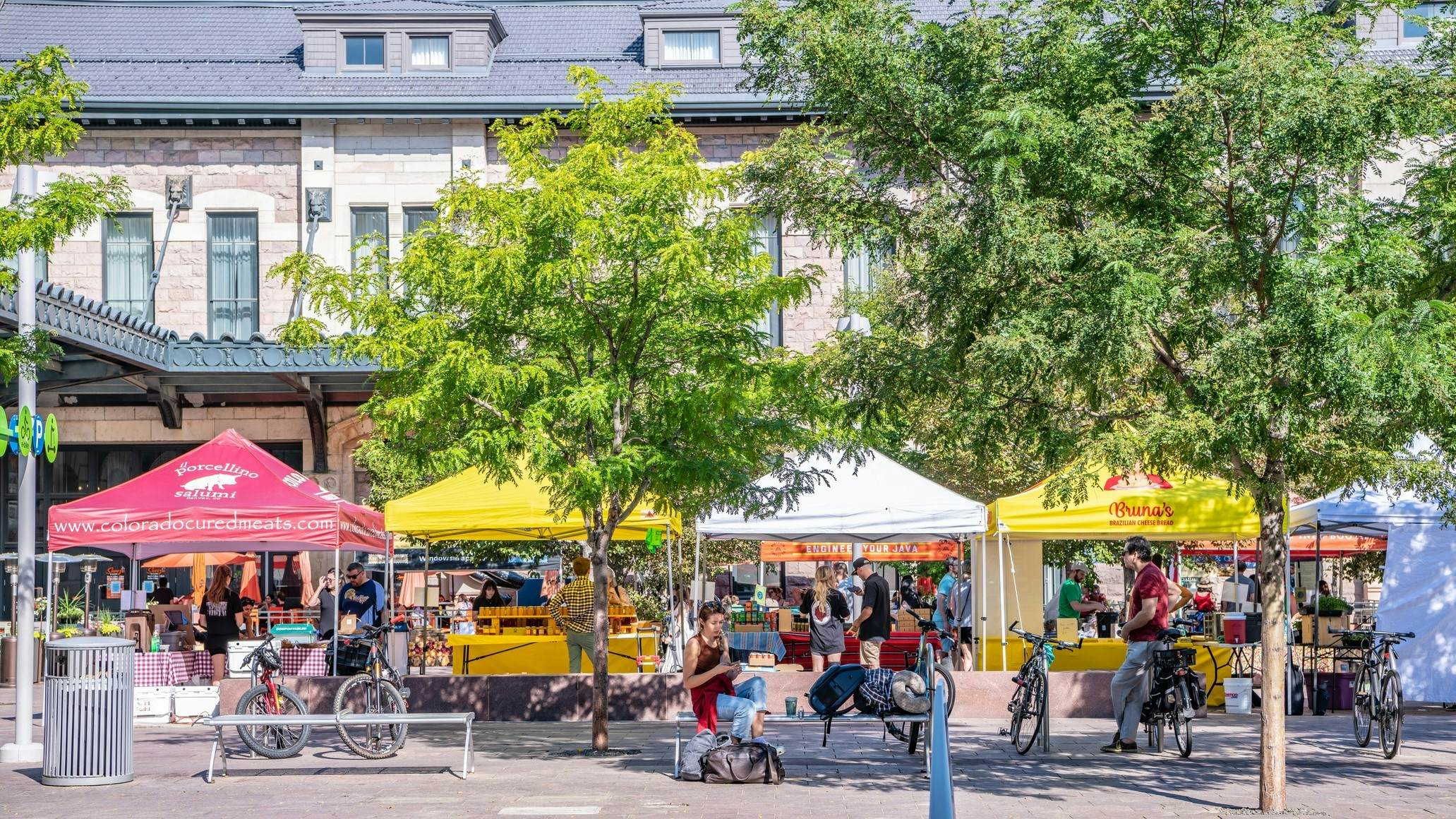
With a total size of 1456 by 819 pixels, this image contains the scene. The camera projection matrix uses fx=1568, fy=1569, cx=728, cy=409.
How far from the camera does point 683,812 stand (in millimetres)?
10289

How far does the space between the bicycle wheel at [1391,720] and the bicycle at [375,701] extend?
8185 millimetres

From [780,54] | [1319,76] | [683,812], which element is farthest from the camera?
[780,54]

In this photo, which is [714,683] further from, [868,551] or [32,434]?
[868,551]

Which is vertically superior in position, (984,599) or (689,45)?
(689,45)

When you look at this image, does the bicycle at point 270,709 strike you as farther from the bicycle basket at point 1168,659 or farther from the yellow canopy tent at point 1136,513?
the yellow canopy tent at point 1136,513

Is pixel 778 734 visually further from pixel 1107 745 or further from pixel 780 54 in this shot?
pixel 780 54

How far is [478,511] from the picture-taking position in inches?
672

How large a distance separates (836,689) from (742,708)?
3.67 ft

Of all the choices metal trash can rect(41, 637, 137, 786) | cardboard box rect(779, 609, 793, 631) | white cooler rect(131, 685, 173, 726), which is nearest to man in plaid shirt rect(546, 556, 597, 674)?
white cooler rect(131, 685, 173, 726)

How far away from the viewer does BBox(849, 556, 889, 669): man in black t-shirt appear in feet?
55.8

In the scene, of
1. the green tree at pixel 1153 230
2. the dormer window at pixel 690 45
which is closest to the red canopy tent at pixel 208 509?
the green tree at pixel 1153 230

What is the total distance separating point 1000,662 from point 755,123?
1425 cm

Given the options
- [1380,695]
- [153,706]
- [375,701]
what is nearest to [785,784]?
[375,701]

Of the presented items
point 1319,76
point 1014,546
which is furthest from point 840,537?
point 1319,76
